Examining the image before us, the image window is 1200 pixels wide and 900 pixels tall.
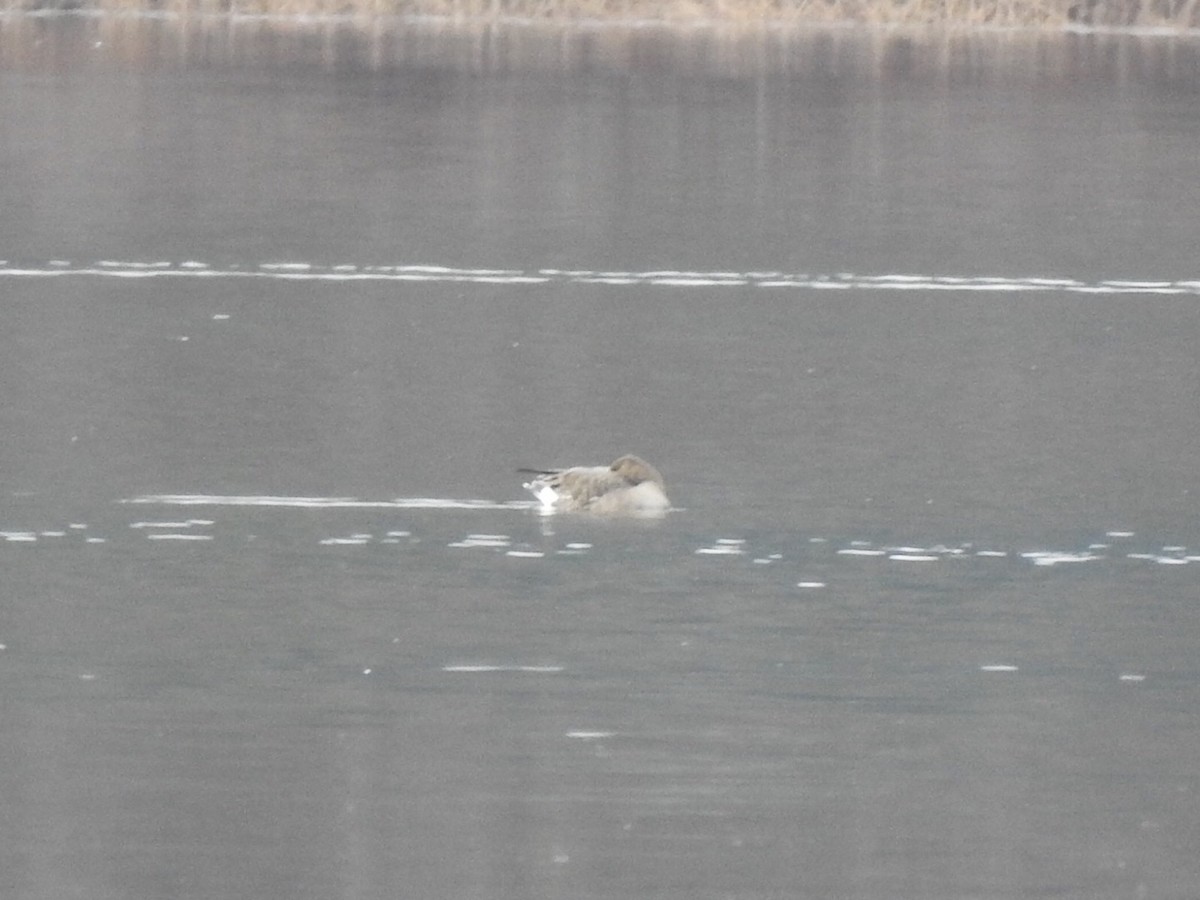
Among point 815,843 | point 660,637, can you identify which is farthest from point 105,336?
point 815,843

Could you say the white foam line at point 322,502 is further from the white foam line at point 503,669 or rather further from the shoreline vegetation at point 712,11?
the shoreline vegetation at point 712,11

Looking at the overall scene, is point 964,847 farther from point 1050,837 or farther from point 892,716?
point 892,716

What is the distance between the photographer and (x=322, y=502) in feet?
28.7

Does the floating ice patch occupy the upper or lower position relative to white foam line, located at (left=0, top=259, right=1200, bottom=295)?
upper

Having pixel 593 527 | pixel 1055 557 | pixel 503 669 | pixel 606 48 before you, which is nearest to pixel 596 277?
pixel 593 527

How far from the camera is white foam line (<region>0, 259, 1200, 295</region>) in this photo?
13562 millimetres

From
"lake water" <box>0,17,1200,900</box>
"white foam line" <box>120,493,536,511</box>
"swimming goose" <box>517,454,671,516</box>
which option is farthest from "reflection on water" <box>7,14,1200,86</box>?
"swimming goose" <box>517,454,671,516</box>

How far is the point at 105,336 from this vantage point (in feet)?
38.6

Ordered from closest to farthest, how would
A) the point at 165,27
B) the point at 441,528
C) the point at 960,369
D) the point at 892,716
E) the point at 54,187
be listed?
the point at 892,716 < the point at 441,528 < the point at 960,369 < the point at 54,187 < the point at 165,27

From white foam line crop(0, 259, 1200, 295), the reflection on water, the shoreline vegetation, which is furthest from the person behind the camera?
the shoreline vegetation

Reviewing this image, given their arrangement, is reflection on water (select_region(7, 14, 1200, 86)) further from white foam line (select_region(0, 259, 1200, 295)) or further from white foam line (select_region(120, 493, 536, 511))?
white foam line (select_region(120, 493, 536, 511))

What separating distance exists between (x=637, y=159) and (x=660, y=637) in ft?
38.6

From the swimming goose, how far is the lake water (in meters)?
0.09

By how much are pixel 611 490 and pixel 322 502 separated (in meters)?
0.75
